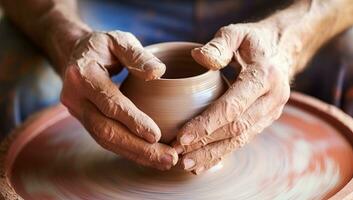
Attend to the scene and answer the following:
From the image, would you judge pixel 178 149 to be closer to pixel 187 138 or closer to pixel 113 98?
pixel 187 138

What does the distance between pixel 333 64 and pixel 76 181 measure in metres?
0.87

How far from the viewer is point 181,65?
1451 millimetres

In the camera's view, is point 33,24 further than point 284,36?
Yes

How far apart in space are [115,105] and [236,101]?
0.78 ft

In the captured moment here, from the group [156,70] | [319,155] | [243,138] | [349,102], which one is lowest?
[349,102]

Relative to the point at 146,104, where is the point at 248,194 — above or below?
below

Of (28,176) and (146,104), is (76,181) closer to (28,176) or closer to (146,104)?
(28,176)

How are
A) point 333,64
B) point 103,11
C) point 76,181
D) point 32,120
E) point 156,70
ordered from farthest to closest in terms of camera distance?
point 103,11, point 333,64, point 32,120, point 76,181, point 156,70

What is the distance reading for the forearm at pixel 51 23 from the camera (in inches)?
67.0

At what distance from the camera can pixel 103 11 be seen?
2.13m

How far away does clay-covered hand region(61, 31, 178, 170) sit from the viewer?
1.27 meters

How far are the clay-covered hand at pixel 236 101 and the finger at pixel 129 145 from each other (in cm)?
3

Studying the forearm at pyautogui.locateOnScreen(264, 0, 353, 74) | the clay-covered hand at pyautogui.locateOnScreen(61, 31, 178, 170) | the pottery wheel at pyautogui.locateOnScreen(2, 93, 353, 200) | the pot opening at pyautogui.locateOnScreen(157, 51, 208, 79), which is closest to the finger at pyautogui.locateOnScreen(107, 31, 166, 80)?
the clay-covered hand at pyautogui.locateOnScreen(61, 31, 178, 170)

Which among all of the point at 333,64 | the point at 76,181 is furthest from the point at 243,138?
the point at 333,64
